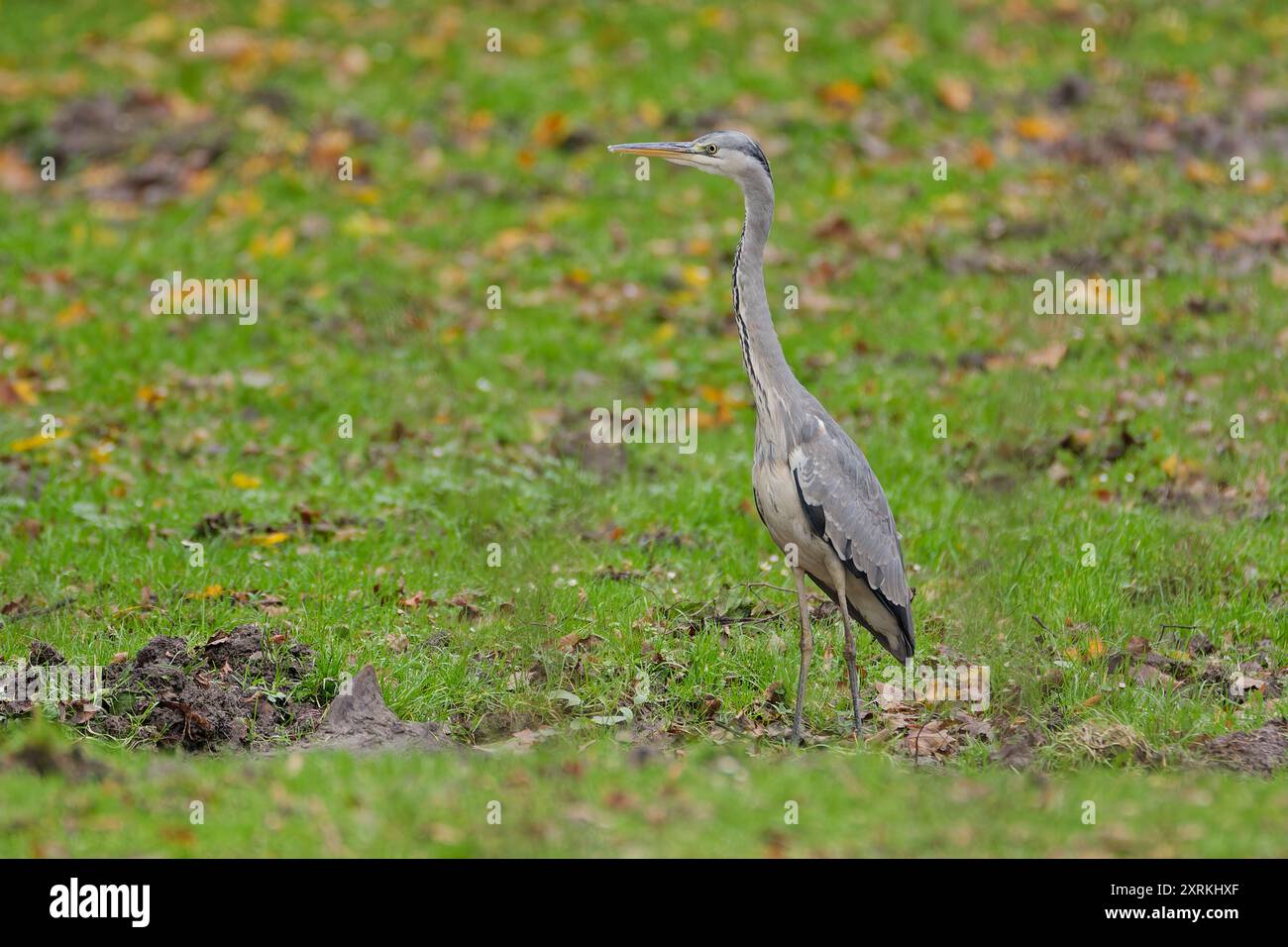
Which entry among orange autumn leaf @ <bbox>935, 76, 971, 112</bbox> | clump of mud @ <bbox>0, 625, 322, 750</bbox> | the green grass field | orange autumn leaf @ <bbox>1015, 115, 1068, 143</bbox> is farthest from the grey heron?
orange autumn leaf @ <bbox>935, 76, 971, 112</bbox>

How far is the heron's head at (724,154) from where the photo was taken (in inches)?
305

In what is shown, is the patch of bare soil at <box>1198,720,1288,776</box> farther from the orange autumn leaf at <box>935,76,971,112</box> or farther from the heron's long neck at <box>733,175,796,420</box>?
the orange autumn leaf at <box>935,76,971,112</box>

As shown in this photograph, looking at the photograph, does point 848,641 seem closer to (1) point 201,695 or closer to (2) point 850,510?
(2) point 850,510

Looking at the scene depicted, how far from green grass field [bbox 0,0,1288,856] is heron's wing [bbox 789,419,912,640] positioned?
0.44 metres

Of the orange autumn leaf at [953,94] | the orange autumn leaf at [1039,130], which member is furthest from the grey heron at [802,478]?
the orange autumn leaf at [953,94]

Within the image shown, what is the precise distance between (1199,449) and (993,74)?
7.64m

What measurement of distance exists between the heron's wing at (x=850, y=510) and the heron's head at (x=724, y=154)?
129cm

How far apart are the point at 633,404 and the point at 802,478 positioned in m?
4.39

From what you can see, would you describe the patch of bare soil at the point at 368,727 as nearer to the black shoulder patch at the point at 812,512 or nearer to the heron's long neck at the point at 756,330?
the black shoulder patch at the point at 812,512

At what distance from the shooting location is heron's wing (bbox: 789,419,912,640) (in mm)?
7418

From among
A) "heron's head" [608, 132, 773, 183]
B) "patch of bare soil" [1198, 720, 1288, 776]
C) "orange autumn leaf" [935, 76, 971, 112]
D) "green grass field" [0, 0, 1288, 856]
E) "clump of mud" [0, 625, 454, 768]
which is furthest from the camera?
"orange autumn leaf" [935, 76, 971, 112]
